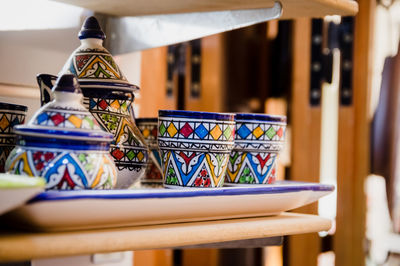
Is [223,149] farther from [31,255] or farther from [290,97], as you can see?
[290,97]

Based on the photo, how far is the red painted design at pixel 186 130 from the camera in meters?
0.61

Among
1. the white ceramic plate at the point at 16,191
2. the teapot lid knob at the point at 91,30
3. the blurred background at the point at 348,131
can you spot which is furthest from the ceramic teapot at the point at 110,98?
the blurred background at the point at 348,131

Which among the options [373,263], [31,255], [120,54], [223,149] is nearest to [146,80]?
[120,54]

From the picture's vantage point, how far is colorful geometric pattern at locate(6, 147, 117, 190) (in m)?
0.49

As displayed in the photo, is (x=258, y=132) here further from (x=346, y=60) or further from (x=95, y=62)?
(x=346, y=60)

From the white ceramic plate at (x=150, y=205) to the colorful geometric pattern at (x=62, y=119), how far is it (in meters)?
0.07

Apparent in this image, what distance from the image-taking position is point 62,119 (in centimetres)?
50

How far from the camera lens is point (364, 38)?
6.34 feet

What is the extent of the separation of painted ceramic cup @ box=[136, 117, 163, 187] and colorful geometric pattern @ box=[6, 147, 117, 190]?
0.27m

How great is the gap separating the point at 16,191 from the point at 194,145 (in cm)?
25

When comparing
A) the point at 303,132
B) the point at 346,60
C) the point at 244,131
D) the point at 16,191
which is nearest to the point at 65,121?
the point at 16,191

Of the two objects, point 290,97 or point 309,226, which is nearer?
point 309,226

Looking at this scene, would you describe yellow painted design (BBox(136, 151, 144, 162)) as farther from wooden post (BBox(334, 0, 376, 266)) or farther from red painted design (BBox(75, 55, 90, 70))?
wooden post (BBox(334, 0, 376, 266))

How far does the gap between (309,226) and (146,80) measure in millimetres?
775
